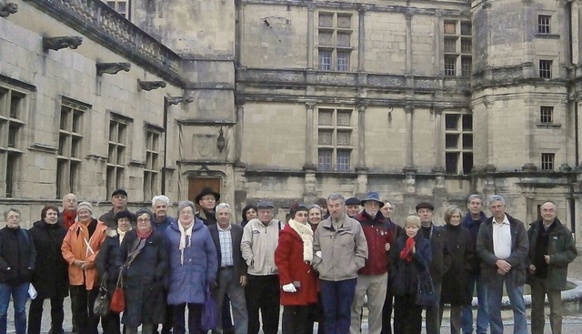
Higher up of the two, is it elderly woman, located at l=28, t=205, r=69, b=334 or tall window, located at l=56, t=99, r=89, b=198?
tall window, located at l=56, t=99, r=89, b=198

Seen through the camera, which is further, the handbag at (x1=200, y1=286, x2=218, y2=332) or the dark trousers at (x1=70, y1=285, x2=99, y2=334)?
the dark trousers at (x1=70, y1=285, x2=99, y2=334)

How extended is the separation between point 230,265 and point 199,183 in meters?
12.8

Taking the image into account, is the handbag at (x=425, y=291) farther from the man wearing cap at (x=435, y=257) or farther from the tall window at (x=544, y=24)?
the tall window at (x=544, y=24)

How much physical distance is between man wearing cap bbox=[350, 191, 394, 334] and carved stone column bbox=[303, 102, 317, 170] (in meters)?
14.3

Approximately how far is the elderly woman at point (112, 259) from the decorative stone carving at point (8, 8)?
4.70 metres

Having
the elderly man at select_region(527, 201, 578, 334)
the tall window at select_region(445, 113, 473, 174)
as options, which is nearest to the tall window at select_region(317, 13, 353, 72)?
the tall window at select_region(445, 113, 473, 174)

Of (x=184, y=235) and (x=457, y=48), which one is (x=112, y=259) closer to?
(x=184, y=235)

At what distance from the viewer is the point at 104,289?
22.8 ft

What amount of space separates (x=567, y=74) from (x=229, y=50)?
1110 cm

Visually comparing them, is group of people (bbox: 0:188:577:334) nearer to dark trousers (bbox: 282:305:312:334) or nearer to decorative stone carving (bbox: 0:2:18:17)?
dark trousers (bbox: 282:305:312:334)

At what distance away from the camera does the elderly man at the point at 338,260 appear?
6.98 m

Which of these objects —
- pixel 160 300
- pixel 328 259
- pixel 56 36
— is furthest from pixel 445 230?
pixel 56 36

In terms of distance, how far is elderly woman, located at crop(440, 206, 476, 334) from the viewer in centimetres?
781

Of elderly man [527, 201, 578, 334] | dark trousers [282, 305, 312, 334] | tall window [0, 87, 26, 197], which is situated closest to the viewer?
dark trousers [282, 305, 312, 334]
